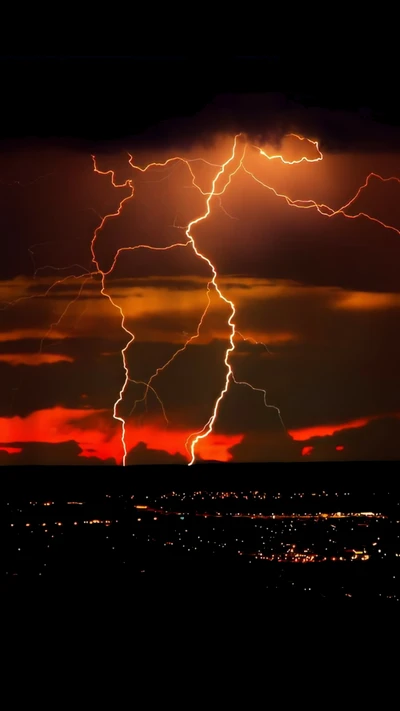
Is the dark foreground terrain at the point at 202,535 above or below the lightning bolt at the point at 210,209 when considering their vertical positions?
below

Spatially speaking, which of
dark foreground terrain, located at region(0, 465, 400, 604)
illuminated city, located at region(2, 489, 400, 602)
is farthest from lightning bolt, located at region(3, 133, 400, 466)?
illuminated city, located at region(2, 489, 400, 602)

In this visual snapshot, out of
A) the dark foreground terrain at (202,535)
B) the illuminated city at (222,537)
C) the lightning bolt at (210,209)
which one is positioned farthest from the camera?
the lightning bolt at (210,209)

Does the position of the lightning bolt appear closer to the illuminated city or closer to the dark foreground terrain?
the dark foreground terrain

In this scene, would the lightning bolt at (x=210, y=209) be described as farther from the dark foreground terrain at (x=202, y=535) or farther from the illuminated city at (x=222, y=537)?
the illuminated city at (x=222, y=537)

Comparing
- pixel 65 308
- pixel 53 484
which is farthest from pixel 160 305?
pixel 53 484

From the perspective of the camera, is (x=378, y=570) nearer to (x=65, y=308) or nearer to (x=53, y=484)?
(x=53, y=484)

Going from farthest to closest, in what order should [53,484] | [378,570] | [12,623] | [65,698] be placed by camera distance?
[53,484]
[378,570]
[12,623]
[65,698]

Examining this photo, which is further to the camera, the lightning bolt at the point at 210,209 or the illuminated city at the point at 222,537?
the lightning bolt at the point at 210,209

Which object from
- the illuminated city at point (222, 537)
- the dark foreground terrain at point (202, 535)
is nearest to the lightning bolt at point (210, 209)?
the dark foreground terrain at point (202, 535)
